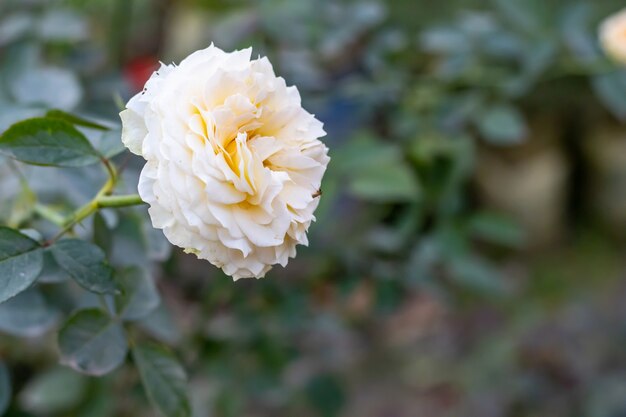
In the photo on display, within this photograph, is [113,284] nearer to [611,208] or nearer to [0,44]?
[0,44]

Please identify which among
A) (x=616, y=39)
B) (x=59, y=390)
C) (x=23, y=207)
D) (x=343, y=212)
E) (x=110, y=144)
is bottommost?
(x=59, y=390)

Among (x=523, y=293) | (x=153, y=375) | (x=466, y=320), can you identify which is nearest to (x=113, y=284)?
(x=153, y=375)

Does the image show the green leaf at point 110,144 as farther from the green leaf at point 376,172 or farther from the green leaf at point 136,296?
the green leaf at point 376,172

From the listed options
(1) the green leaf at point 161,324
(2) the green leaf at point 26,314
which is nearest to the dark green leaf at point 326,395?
(1) the green leaf at point 161,324

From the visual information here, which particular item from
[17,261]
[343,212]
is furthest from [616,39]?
[17,261]

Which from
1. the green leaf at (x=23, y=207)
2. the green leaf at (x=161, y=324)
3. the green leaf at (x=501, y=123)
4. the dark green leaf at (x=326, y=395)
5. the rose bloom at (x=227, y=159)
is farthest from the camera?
the dark green leaf at (x=326, y=395)

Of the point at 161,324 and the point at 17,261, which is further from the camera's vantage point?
the point at 161,324

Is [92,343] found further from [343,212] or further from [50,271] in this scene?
[343,212]
